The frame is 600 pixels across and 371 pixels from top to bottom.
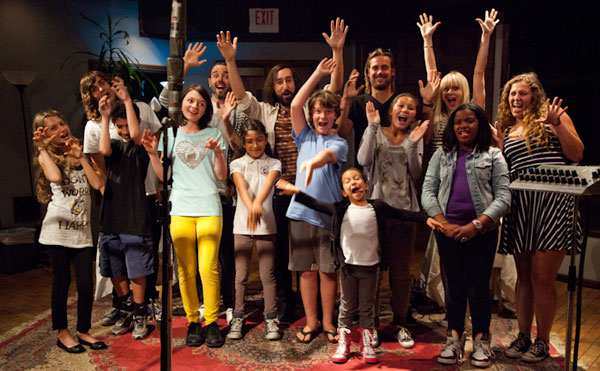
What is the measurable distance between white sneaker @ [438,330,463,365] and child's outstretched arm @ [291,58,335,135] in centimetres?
145

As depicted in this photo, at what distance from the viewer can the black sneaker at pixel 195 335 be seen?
3042mm

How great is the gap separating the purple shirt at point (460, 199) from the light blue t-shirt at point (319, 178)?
0.63 m

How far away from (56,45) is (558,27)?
15.9 feet

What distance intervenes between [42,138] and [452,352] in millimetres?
2548

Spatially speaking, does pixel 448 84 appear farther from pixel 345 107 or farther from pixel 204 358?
pixel 204 358

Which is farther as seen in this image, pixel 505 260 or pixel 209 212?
pixel 505 260

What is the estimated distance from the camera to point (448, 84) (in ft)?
10.8

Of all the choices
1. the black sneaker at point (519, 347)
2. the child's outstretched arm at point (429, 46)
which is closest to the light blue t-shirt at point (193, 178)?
the child's outstretched arm at point (429, 46)

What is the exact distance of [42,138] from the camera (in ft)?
9.32

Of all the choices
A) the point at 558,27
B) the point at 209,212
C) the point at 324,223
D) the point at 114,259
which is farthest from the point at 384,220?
the point at 558,27

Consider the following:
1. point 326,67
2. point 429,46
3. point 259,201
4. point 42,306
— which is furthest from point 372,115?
point 42,306

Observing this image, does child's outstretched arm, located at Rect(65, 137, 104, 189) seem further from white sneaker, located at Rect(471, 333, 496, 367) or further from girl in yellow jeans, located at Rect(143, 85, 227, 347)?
white sneaker, located at Rect(471, 333, 496, 367)

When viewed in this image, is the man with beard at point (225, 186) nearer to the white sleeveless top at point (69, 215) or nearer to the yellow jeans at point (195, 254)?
the yellow jeans at point (195, 254)

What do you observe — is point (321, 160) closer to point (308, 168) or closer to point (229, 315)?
point (308, 168)
